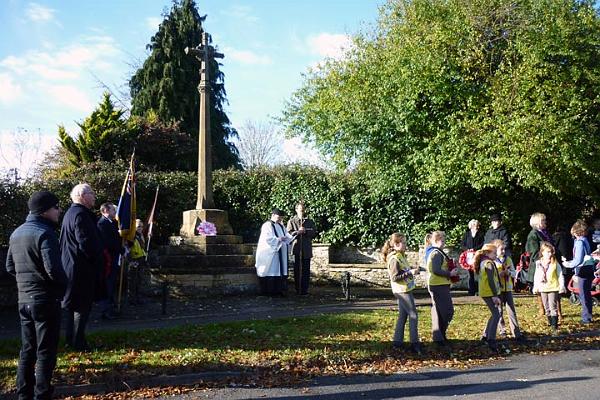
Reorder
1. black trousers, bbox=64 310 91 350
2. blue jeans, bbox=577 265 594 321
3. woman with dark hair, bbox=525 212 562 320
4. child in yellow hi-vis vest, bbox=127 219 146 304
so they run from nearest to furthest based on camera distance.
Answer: black trousers, bbox=64 310 91 350
blue jeans, bbox=577 265 594 321
woman with dark hair, bbox=525 212 562 320
child in yellow hi-vis vest, bbox=127 219 146 304

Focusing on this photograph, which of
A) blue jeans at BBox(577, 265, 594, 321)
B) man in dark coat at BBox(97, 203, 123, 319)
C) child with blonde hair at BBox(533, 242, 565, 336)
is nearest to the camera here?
man in dark coat at BBox(97, 203, 123, 319)

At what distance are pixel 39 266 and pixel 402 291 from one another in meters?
4.84

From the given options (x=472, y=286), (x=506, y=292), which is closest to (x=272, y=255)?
(x=472, y=286)

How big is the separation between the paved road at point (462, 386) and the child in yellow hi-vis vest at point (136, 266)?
669 cm

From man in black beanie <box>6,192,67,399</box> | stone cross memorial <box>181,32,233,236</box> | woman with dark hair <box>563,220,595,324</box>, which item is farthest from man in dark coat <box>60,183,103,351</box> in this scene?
stone cross memorial <box>181,32,233,236</box>

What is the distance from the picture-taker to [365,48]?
19.8 m

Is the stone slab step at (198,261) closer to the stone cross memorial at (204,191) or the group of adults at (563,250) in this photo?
the stone cross memorial at (204,191)

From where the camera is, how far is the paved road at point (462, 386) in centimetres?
689

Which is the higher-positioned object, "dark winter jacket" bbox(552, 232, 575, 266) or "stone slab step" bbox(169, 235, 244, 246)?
"stone slab step" bbox(169, 235, 244, 246)

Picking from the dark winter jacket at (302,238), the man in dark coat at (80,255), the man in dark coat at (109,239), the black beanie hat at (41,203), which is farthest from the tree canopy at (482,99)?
the black beanie hat at (41,203)

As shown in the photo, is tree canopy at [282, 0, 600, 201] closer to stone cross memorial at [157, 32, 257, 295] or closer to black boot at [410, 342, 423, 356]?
stone cross memorial at [157, 32, 257, 295]

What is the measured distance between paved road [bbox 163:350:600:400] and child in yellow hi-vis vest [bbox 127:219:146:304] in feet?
21.9

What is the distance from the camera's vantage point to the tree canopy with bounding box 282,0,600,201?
15.9 meters

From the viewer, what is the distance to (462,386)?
734cm
